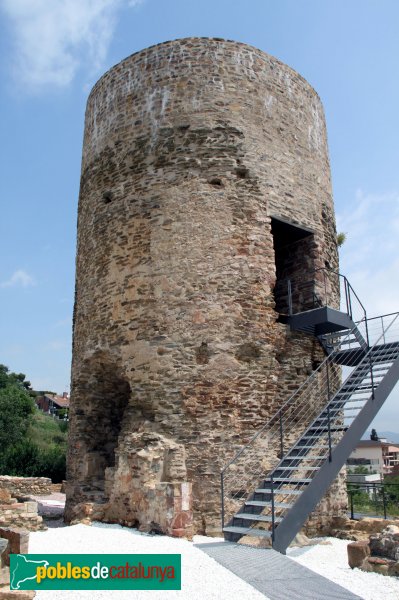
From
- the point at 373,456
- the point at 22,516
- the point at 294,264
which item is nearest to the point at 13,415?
the point at 294,264

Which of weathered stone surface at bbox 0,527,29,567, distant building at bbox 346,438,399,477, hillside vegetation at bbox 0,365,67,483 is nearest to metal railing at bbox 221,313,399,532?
weathered stone surface at bbox 0,527,29,567

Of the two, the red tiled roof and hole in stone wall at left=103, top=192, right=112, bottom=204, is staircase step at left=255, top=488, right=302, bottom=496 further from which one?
the red tiled roof

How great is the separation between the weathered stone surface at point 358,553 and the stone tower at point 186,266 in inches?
89.7

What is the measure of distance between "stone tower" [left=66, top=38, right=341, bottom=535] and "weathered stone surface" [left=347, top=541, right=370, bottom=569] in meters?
2.28

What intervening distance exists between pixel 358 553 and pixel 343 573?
35cm

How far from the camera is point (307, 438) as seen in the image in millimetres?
8328

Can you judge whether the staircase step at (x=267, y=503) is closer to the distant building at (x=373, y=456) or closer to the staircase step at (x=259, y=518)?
the staircase step at (x=259, y=518)

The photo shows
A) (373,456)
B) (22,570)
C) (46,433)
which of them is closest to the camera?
(22,570)

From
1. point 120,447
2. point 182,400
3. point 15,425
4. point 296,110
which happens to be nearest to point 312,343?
point 182,400

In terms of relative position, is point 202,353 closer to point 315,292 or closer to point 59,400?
point 315,292

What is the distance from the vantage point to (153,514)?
7.74m

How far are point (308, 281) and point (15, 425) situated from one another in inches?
1075

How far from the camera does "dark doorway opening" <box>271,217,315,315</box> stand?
415 inches

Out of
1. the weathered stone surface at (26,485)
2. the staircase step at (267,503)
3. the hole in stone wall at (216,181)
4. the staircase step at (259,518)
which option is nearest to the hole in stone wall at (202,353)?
the staircase step at (267,503)
